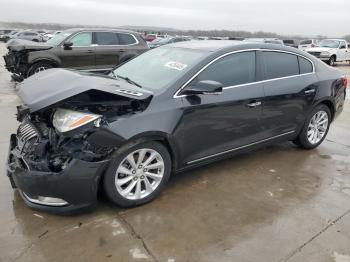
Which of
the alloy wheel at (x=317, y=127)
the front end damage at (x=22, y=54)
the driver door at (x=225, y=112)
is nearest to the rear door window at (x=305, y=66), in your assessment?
the alloy wheel at (x=317, y=127)

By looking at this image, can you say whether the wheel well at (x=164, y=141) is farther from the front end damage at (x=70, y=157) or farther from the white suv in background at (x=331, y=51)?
the white suv in background at (x=331, y=51)

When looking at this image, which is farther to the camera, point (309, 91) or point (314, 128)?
point (314, 128)

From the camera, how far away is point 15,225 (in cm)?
327

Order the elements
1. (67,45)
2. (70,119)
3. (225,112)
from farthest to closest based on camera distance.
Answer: (67,45)
(225,112)
(70,119)

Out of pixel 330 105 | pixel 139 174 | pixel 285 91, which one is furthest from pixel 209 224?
pixel 330 105

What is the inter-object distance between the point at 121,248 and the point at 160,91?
5.06 ft

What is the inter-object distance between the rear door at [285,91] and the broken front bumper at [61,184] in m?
2.33

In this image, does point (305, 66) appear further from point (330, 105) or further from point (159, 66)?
point (159, 66)

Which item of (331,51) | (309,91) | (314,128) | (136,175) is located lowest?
(136,175)

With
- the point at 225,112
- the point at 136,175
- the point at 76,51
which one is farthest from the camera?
the point at 76,51

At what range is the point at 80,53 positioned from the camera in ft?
34.8

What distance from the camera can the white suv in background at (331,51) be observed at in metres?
22.9

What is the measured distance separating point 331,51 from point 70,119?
2281 centimetres

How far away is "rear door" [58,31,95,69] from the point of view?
1040cm
